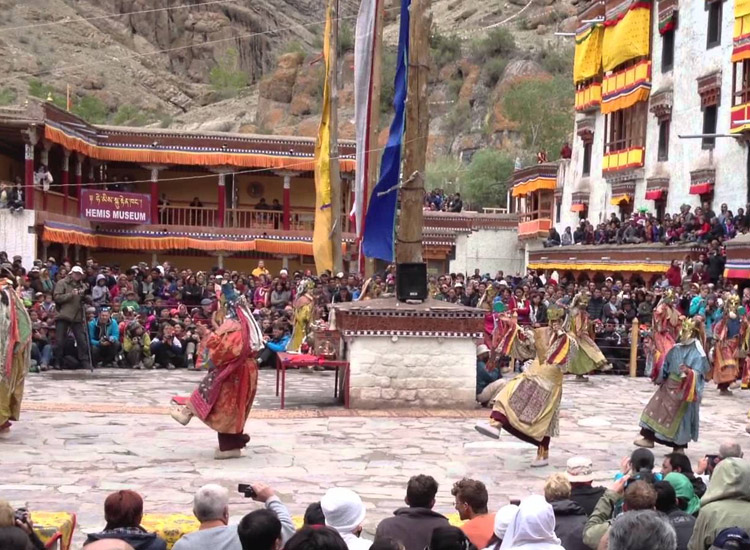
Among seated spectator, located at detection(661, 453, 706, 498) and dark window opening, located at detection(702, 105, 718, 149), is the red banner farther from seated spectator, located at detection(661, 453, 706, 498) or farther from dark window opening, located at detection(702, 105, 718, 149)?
seated spectator, located at detection(661, 453, 706, 498)

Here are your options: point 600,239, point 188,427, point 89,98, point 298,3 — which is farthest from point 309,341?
point 298,3

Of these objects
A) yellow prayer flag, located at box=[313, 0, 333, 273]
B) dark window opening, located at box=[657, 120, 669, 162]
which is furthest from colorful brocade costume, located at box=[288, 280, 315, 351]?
dark window opening, located at box=[657, 120, 669, 162]

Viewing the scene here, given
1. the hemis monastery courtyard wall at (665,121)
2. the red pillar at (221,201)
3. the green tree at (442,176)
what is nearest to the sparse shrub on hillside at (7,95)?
the green tree at (442,176)

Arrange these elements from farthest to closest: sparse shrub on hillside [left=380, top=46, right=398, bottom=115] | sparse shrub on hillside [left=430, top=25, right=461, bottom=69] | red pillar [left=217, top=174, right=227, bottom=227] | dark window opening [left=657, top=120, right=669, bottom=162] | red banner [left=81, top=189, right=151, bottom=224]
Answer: sparse shrub on hillside [left=430, top=25, right=461, bottom=69] < sparse shrub on hillside [left=380, top=46, right=398, bottom=115] < dark window opening [left=657, top=120, right=669, bottom=162] < red pillar [left=217, top=174, right=227, bottom=227] < red banner [left=81, top=189, right=151, bottom=224]

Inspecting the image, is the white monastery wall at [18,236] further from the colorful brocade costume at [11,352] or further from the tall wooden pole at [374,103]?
the colorful brocade costume at [11,352]

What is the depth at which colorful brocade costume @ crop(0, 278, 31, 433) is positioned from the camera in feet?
38.1

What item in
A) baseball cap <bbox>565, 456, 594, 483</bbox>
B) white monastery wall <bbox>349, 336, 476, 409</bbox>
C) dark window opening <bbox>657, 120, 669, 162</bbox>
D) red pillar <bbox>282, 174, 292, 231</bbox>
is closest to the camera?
baseball cap <bbox>565, 456, 594, 483</bbox>

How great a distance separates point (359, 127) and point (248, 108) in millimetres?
62858

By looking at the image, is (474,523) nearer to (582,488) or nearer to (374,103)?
(582,488)

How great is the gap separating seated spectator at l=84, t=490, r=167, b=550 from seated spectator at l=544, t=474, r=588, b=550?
2.15 meters

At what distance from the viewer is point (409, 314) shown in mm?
14289

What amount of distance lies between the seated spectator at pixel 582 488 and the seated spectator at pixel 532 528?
178 cm

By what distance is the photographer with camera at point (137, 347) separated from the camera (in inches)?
762

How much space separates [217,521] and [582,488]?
2.67 metres
